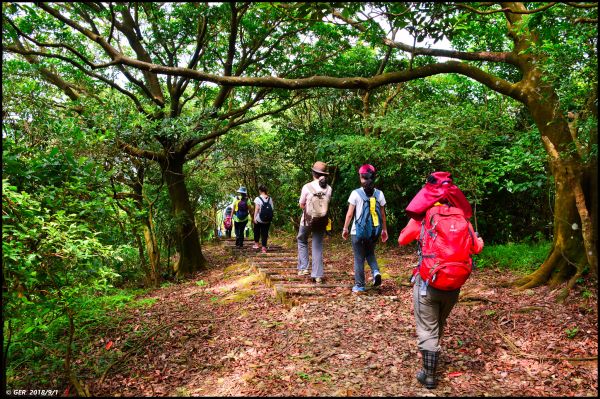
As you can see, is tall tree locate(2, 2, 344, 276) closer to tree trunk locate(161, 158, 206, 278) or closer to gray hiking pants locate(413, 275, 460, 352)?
tree trunk locate(161, 158, 206, 278)

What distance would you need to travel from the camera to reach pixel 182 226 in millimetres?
11367

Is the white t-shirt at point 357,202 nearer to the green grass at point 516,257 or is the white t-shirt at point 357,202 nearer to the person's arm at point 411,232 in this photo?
the person's arm at point 411,232

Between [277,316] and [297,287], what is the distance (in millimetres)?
979

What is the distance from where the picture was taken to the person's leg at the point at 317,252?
7.26 meters

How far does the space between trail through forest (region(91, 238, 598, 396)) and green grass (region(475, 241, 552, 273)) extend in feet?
2.50

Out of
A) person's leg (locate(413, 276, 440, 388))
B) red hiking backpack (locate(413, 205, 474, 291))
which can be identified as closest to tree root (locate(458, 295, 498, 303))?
person's leg (locate(413, 276, 440, 388))

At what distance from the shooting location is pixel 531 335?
15.7 ft

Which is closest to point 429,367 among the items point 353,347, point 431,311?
point 431,311

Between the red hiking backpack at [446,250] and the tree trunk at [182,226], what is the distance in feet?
28.7

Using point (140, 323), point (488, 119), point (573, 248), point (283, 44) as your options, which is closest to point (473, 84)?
point (488, 119)

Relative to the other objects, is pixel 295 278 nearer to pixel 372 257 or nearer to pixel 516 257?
pixel 372 257

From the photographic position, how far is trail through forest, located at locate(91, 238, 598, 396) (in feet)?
12.9

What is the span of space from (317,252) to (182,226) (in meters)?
5.51

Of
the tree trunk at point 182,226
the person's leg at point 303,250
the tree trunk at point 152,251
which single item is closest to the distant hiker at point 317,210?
the person's leg at point 303,250
